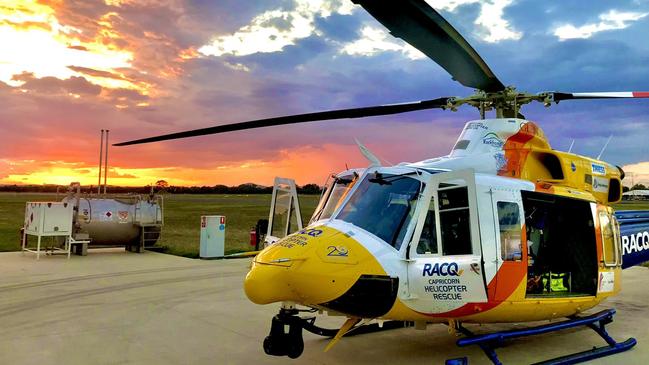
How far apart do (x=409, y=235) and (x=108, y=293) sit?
7.20 meters

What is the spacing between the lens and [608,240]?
22.4 feet

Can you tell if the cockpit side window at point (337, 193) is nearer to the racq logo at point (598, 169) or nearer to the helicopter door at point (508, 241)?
the helicopter door at point (508, 241)

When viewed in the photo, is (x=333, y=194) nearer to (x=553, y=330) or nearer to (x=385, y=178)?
(x=385, y=178)

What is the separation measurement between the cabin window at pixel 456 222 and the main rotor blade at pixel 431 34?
1214 mm

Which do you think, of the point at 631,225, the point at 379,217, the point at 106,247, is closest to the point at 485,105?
the point at 379,217

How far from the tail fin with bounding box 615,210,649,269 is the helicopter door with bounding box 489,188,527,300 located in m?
3.42

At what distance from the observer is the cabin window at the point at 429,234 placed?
5.06 meters

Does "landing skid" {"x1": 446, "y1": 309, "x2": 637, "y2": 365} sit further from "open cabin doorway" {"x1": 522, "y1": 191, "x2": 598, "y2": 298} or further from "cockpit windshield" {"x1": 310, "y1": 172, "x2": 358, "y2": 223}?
"cockpit windshield" {"x1": 310, "y1": 172, "x2": 358, "y2": 223}

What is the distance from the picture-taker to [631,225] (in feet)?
27.3

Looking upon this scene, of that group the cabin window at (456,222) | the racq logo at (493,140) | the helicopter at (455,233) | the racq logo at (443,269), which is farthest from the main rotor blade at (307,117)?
the racq logo at (443,269)

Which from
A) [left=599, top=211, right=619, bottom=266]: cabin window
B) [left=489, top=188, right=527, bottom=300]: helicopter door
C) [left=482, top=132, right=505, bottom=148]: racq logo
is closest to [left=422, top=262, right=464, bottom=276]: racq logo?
[left=489, top=188, right=527, bottom=300]: helicopter door

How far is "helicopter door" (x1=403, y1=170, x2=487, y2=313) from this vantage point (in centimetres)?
491

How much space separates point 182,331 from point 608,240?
19.0 ft

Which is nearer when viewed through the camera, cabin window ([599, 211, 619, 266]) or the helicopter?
the helicopter
